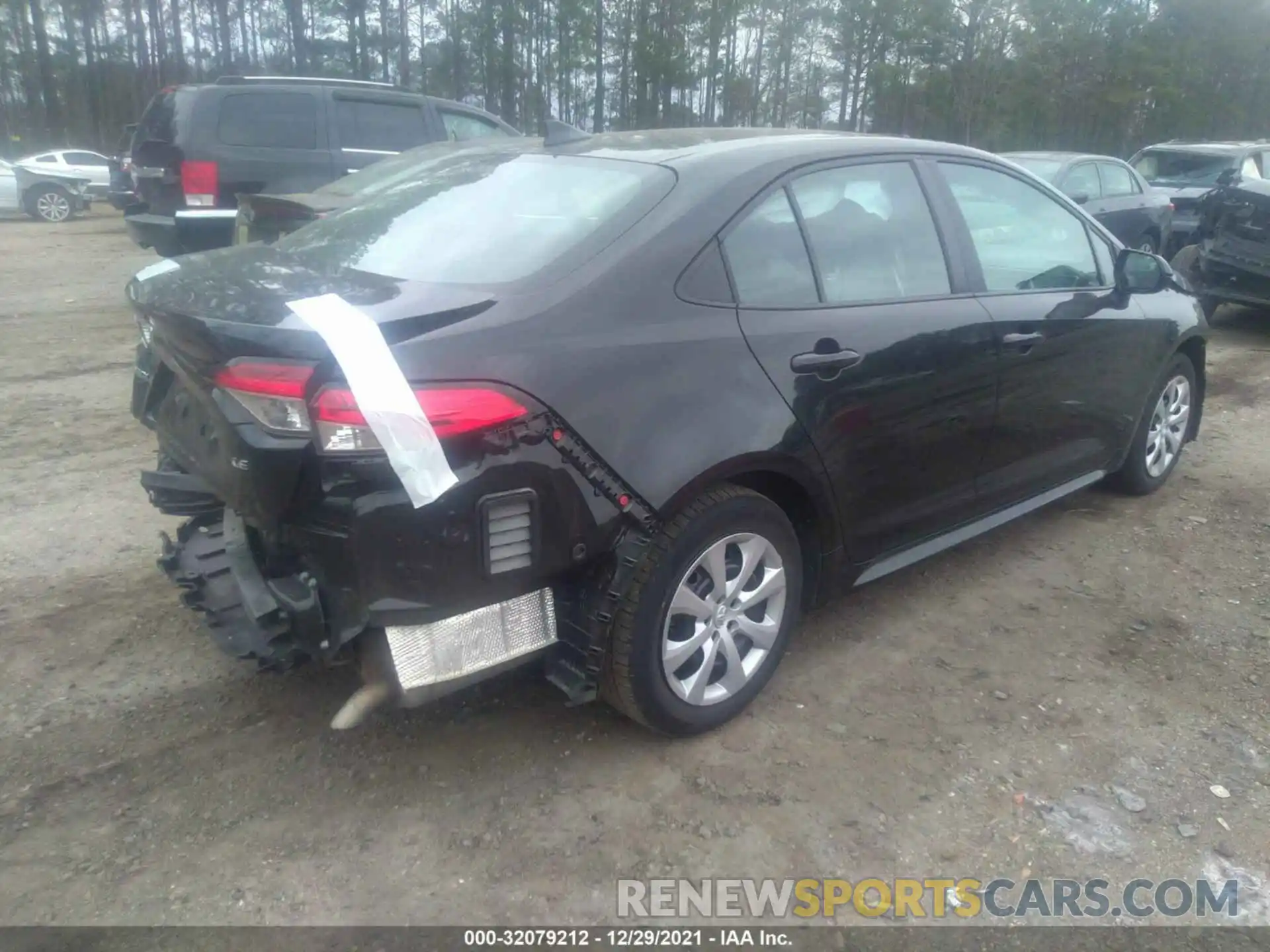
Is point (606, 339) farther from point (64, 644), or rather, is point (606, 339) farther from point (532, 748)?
point (64, 644)

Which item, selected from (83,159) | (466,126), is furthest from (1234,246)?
(83,159)

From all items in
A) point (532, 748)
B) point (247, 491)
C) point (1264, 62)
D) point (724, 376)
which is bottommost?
point (532, 748)

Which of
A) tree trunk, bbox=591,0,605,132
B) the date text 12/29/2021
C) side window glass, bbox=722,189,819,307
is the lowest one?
the date text 12/29/2021

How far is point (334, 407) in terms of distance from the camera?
2332 mm

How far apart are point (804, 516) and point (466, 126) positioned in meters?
8.42

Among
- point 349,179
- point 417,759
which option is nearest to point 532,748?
point 417,759

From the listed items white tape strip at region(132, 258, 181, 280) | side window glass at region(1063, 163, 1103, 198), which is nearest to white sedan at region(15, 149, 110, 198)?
side window glass at region(1063, 163, 1103, 198)

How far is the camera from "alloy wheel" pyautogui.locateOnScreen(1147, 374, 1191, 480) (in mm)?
4949

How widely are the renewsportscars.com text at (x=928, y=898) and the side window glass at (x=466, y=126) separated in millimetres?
9049

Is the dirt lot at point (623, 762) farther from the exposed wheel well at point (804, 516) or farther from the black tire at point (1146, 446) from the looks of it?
the black tire at point (1146, 446)

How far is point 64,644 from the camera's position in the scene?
11.4 feet

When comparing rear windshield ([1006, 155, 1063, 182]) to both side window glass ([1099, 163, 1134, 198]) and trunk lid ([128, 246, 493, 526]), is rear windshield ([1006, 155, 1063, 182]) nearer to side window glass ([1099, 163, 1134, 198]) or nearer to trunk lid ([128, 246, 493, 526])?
side window glass ([1099, 163, 1134, 198])

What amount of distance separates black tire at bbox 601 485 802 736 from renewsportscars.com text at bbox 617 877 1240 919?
52 cm

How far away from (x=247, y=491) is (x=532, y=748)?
1.12 meters
